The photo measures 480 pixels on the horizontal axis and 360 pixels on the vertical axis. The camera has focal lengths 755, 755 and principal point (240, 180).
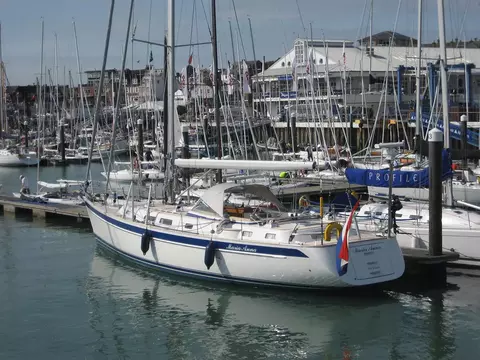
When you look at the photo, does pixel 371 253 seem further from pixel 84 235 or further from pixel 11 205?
pixel 11 205

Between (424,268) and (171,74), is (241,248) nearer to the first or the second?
(424,268)

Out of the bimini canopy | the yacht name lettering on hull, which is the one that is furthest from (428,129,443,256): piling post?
the yacht name lettering on hull

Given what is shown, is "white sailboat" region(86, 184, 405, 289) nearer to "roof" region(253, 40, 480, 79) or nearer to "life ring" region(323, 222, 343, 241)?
"life ring" region(323, 222, 343, 241)

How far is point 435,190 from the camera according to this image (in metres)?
Answer: 21.6

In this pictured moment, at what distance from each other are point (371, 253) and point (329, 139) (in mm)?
44801

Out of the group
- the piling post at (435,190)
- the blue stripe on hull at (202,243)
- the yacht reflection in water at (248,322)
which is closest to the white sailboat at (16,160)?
the blue stripe on hull at (202,243)

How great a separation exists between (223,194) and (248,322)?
16.2 ft

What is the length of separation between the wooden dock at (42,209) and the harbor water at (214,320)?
1003cm

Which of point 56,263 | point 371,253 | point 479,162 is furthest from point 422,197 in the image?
point 56,263

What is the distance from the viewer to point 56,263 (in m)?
27.0

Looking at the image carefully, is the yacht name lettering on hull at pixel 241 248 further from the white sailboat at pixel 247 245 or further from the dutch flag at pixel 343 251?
the dutch flag at pixel 343 251

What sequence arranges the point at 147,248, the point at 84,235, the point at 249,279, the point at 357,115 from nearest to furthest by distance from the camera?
the point at 249,279, the point at 147,248, the point at 84,235, the point at 357,115

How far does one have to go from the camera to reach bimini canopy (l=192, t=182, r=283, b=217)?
22969 millimetres

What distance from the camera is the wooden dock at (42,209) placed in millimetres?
35375
